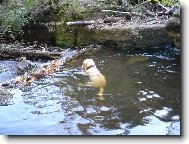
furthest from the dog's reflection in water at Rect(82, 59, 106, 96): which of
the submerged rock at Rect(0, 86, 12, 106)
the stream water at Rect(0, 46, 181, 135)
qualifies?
the submerged rock at Rect(0, 86, 12, 106)

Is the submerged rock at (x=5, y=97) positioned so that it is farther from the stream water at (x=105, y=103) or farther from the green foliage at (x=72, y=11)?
the green foliage at (x=72, y=11)

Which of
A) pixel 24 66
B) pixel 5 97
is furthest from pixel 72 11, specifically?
pixel 5 97

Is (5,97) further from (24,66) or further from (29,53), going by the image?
(29,53)

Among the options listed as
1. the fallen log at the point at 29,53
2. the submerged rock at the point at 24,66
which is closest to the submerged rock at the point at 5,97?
the submerged rock at the point at 24,66

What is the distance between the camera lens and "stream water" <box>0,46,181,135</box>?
4027 millimetres

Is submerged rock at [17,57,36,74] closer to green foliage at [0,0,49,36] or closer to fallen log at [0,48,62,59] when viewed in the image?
fallen log at [0,48,62,59]

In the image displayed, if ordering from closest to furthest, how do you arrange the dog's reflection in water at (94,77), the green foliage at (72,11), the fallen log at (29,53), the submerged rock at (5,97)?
1. the submerged rock at (5,97)
2. the dog's reflection in water at (94,77)
3. the fallen log at (29,53)
4. the green foliage at (72,11)

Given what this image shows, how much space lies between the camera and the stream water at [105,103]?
403 cm

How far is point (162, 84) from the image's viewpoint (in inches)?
225

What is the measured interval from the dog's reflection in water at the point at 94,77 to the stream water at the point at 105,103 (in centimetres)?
11

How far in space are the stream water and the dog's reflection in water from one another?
11 centimetres

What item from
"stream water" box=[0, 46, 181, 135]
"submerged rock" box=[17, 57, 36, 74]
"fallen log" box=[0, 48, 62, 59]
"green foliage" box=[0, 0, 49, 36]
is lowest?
"stream water" box=[0, 46, 181, 135]

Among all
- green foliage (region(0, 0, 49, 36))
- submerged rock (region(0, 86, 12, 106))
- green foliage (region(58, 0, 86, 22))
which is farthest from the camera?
green foliage (region(58, 0, 86, 22))

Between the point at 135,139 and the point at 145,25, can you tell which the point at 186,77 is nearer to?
the point at 135,139
